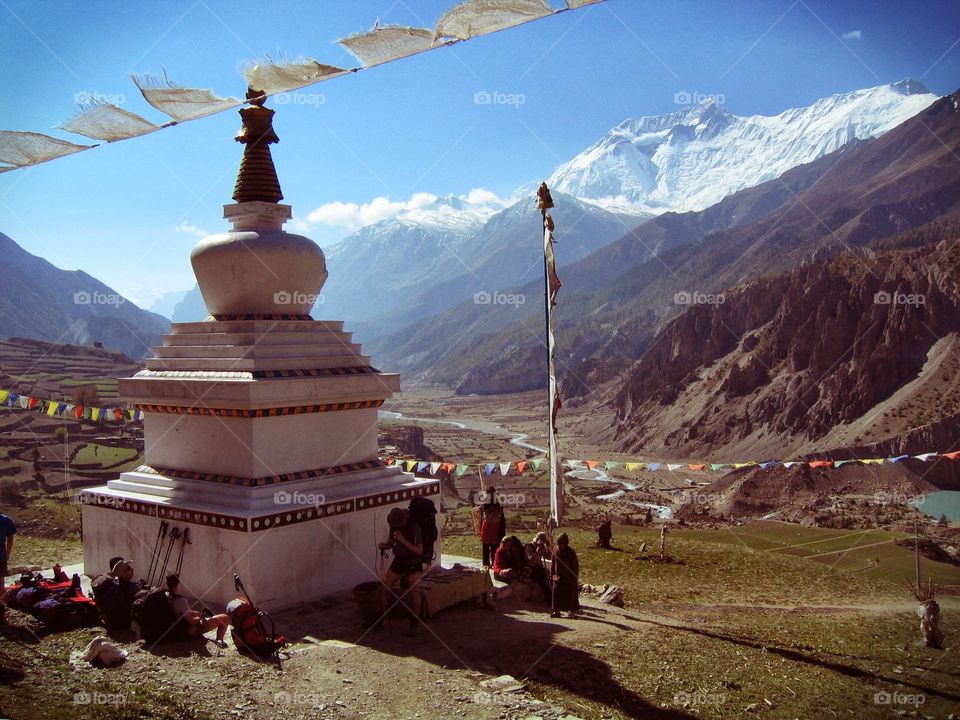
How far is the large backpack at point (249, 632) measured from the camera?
7559 millimetres

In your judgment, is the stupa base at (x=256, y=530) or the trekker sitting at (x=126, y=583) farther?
the stupa base at (x=256, y=530)

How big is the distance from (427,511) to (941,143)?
112 meters

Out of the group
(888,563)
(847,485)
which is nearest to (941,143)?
(847,485)

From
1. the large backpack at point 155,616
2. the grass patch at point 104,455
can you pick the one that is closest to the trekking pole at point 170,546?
the large backpack at point 155,616

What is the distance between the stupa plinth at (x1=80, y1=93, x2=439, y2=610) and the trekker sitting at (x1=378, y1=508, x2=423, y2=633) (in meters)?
1.29

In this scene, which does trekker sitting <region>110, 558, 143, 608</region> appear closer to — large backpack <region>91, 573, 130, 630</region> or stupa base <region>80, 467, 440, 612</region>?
large backpack <region>91, 573, 130, 630</region>

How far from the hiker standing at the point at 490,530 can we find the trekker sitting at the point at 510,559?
3.34ft

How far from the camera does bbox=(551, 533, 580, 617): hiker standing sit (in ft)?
30.7

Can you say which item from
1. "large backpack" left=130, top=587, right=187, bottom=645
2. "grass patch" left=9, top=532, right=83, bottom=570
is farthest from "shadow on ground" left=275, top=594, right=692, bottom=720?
"grass patch" left=9, top=532, right=83, bottom=570

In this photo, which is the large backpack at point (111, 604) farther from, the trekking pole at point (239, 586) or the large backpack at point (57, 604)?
the trekking pole at point (239, 586)

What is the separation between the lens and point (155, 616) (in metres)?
7.84

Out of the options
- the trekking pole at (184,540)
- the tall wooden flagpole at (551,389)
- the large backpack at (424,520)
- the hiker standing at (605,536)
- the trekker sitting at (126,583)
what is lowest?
the hiker standing at (605,536)

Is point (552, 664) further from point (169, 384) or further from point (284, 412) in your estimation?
point (169, 384)

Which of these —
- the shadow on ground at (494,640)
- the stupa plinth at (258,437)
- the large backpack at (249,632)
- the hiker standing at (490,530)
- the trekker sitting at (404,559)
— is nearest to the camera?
the shadow on ground at (494,640)
